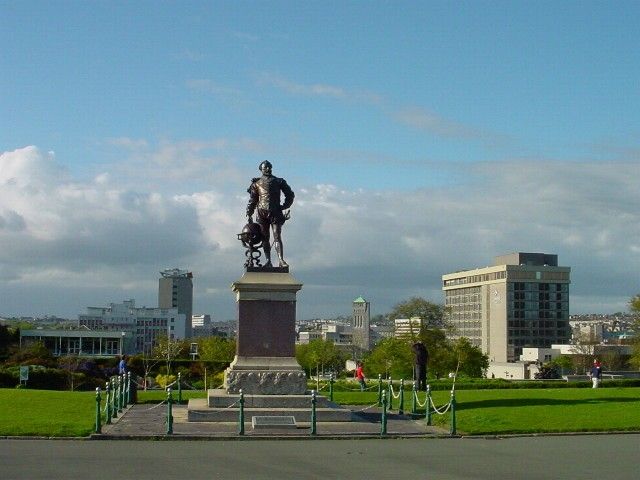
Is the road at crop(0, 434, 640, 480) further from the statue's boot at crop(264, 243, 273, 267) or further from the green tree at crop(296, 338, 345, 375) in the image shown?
the green tree at crop(296, 338, 345, 375)

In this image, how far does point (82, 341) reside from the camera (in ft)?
464

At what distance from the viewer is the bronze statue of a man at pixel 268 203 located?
1101 inches

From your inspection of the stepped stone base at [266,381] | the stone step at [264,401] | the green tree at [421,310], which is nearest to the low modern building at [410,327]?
the green tree at [421,310]

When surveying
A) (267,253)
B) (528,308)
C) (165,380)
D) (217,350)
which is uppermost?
(528,308)

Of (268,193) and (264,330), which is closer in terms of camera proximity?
(264,330)

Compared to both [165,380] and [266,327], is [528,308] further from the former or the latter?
[266,327]

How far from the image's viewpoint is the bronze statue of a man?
2798cm

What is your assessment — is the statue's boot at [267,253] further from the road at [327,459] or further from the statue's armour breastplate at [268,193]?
the road at [327,459]

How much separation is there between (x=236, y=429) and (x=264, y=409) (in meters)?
2.23

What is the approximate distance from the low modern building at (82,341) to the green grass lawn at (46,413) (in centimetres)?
10703

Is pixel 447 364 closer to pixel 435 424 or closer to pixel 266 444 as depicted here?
pixel 435 424

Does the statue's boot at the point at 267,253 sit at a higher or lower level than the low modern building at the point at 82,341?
higher

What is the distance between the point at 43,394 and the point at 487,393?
15.6 metres

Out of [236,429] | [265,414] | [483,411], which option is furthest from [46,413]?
[483,411]
